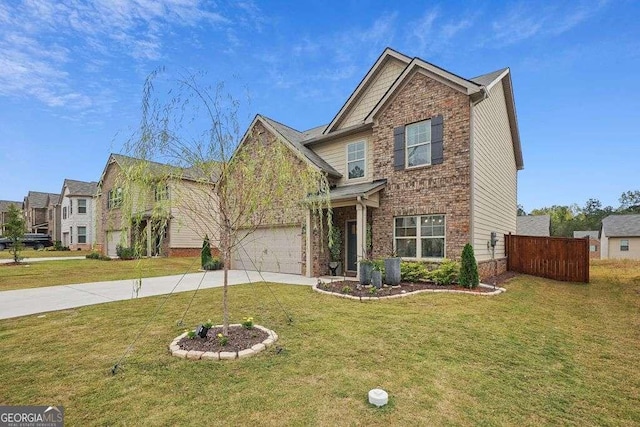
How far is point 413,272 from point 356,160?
219 inches

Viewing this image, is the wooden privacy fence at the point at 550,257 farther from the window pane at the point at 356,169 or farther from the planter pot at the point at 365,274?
the planter pot at the point at 365,274

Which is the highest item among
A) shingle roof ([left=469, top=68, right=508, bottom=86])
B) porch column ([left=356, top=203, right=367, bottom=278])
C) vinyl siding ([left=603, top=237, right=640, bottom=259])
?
shingle roof ([left=469, top=68, right=508, bottom=86])

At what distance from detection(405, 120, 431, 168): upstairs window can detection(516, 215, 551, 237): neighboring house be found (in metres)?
28.1

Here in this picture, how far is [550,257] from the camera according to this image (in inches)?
501

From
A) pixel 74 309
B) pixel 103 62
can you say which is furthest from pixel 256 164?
pixel 103 62

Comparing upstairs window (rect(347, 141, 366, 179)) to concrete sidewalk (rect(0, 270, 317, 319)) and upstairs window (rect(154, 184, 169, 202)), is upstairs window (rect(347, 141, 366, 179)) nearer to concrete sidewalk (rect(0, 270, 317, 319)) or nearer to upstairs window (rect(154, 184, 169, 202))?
concrete sidewalk (rect(0, 270, 317, 319))

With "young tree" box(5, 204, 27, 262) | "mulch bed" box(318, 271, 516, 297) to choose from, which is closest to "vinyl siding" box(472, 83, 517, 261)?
"mulch bed" box(318, 271, 516, 297)

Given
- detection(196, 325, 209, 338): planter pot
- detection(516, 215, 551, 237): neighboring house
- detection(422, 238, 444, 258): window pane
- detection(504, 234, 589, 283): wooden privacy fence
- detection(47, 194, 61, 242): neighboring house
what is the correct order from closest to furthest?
detection(196, 325, 209, 338): planter pot → detection(422, 238, 444, 258): window pane → detection(504, 234, 589, 283): wooden privacy fence → detection(516, 215, 551, 237): neighboring house → detection(47, 194, 61, 242): neighboring house

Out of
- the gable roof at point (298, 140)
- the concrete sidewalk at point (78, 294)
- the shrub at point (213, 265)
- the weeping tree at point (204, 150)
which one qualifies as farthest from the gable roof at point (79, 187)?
the weeping tree at point (204, 150)

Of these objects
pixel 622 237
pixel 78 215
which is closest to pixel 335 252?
pixel 78 215

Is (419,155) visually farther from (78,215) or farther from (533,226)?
(78,215)

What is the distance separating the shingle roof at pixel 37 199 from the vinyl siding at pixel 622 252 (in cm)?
7124

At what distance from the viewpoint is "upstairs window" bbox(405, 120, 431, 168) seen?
11.0 m

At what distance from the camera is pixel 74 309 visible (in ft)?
23.6
